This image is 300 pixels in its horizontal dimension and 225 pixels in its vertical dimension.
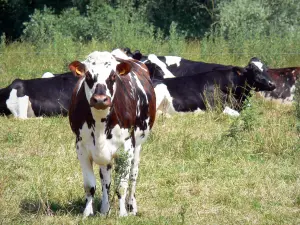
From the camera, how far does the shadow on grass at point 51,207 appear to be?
6645 millimetres

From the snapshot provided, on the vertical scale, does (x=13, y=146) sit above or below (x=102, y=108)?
below

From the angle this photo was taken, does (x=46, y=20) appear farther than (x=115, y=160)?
Yes

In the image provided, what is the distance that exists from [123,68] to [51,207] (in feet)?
5.19

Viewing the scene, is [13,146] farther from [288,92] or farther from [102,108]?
[288,92]

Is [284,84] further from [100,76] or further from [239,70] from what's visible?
[100,76]

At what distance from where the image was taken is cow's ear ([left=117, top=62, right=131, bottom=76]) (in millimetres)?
6531

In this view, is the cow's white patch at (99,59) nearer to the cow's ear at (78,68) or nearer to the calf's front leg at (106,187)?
the cow's ear at (78,68)

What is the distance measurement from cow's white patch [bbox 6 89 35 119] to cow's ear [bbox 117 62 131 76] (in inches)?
249

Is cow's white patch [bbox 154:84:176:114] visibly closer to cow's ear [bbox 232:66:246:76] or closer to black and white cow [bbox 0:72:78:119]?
cow's ear [bbox 232:66:246:76]

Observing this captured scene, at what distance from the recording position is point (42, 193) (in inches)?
286

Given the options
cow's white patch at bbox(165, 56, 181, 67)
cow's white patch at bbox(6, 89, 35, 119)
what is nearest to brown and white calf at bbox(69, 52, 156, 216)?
cow's white patch at bbox(6, 89, 35, 119)

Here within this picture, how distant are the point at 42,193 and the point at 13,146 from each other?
8.92ft

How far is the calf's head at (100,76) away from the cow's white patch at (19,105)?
6.26 meters

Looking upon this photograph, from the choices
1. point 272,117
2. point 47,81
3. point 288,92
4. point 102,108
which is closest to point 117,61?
point 102,108
